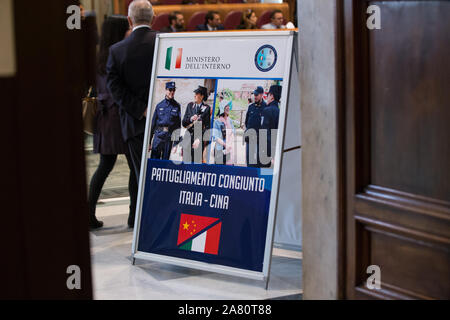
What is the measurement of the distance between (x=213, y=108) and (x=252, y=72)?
277 mm

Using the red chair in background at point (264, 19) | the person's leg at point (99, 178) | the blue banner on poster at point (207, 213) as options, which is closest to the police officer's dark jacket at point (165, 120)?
the blue banner on poster at point (207, 213)

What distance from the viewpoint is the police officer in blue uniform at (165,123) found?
2.99 metres

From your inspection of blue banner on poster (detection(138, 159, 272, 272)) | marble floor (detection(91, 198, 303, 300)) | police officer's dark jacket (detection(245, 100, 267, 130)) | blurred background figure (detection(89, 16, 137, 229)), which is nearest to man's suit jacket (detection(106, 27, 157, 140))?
blurred background figure (detection(89, 16, 137, 229))

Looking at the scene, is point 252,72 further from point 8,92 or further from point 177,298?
point 8,92

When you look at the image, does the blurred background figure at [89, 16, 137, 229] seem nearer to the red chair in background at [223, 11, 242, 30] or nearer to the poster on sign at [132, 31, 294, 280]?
the poster on sign at [132, 31, 294, 280]

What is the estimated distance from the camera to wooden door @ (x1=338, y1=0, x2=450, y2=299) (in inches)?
68.3

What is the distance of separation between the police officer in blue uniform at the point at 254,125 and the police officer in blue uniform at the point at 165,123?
1.33 ft

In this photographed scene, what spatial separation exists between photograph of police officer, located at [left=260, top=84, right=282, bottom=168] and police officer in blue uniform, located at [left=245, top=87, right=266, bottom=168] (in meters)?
0.02

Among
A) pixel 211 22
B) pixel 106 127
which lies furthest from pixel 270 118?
pixel 211 22

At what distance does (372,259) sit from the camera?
2.04m

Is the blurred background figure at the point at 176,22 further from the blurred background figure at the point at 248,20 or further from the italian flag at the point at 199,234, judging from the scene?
the italian flag at the point at 199,234

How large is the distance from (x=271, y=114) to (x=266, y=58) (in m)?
0.27

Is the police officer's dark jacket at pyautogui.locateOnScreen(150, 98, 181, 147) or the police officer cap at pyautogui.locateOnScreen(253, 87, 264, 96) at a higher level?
the police officer cap at pyautogui.locateOnScreen(253, 87, 264, 96)

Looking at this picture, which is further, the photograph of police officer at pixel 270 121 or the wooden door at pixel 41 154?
the photograph of police officer at pixel 270 121
